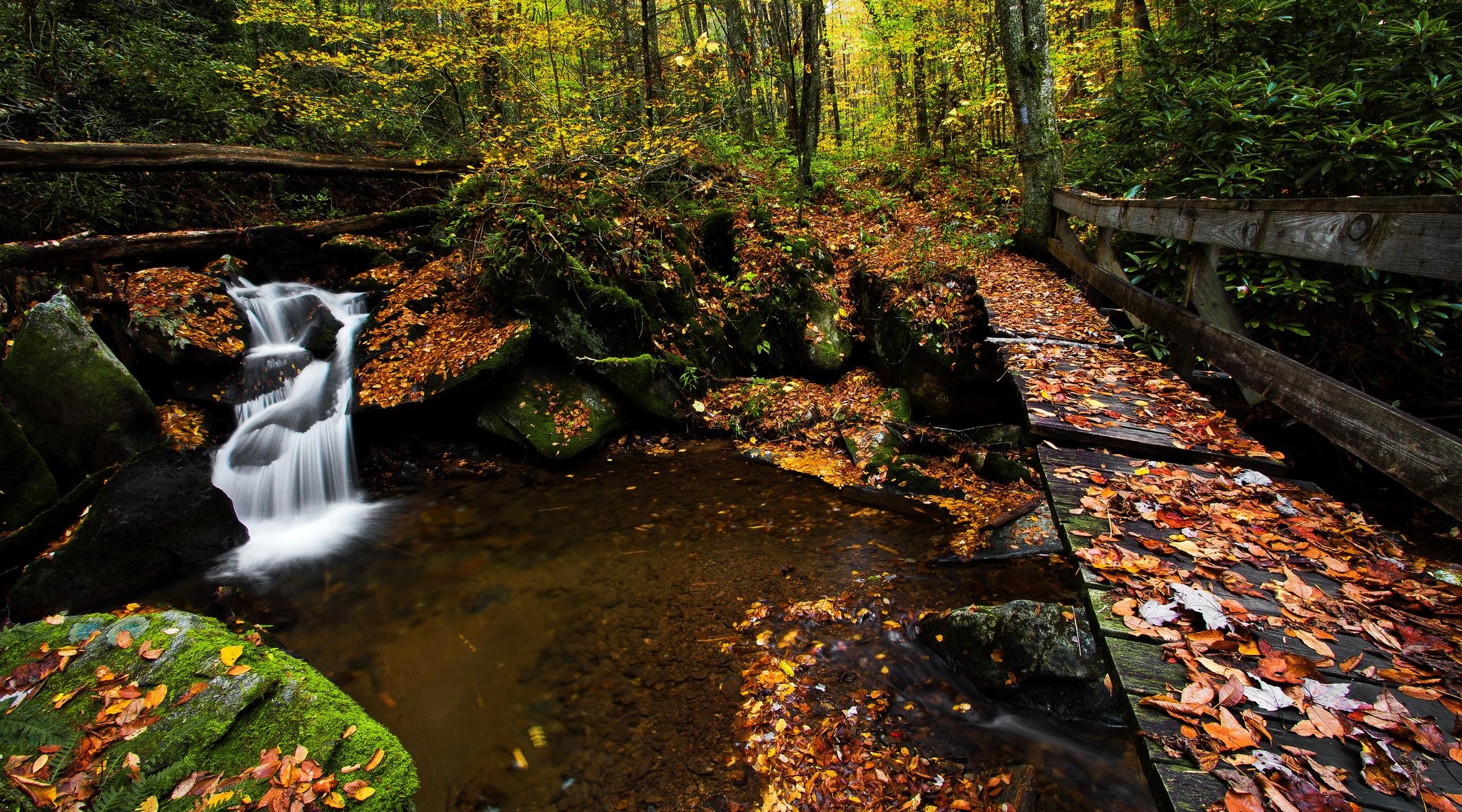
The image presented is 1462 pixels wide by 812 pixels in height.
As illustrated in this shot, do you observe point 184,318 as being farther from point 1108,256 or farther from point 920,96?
point 920,96

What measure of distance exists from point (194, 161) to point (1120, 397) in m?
11.6

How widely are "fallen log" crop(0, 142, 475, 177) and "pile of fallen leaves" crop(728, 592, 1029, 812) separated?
383 inches

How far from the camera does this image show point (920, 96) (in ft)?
47.3

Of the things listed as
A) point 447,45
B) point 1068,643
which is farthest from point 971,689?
point 447,45

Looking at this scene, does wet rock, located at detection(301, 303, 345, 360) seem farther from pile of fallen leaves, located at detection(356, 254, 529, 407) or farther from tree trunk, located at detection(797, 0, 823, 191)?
tree trunk, located at detection(797, 0, 823, 191)

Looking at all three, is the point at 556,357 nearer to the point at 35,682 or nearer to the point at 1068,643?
the point at 35,682

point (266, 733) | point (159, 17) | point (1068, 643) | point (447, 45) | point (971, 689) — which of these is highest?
point (159, 17)

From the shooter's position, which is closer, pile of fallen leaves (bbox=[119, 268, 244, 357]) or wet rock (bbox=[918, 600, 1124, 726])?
wet rock (bbox=[918, 600, 1124, 726])

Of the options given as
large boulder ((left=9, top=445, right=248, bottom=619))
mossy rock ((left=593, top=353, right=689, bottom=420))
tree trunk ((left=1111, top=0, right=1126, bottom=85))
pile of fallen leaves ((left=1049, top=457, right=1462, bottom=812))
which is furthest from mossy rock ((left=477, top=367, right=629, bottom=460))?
tree trunk ((left=1111, top=0, right=1126, bottom=85))

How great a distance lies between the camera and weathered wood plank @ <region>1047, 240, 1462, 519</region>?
208 cm

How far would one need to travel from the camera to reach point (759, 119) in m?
18.8

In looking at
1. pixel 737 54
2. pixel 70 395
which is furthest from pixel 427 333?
pixel 737 54

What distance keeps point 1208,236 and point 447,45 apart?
12.1m

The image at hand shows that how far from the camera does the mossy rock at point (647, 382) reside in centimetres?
795
